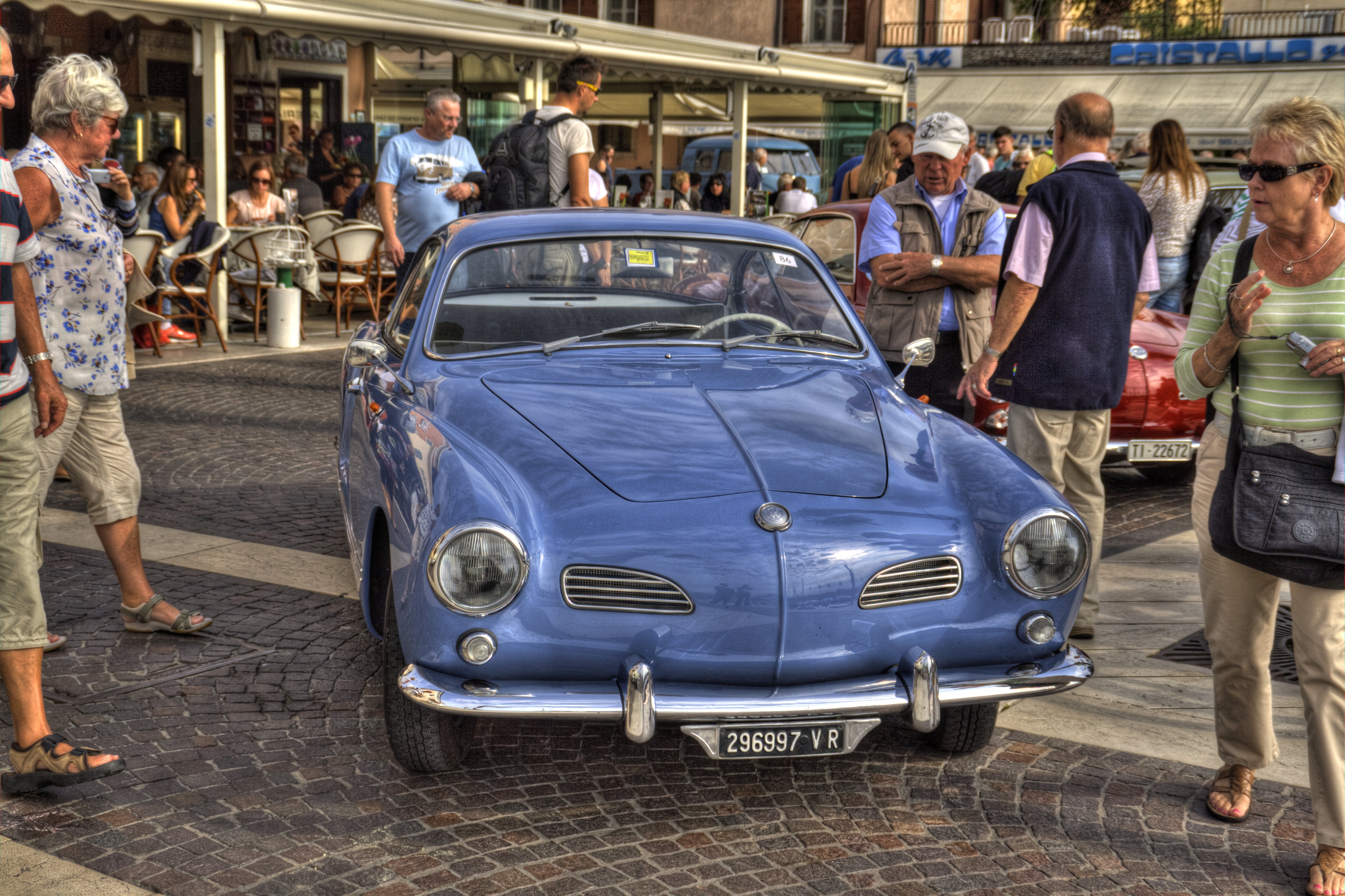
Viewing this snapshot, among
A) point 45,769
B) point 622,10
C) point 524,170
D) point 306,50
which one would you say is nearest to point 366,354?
point 45,769

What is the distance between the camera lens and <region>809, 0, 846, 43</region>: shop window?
36.5 m

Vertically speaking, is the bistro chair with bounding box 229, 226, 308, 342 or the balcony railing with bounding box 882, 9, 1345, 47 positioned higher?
the balcony railing with bounding box 882, 9, 1345, 47

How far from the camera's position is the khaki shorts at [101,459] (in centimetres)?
484

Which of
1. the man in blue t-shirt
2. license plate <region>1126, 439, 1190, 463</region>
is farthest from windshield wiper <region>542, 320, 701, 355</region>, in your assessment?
the man in blue t-shirt

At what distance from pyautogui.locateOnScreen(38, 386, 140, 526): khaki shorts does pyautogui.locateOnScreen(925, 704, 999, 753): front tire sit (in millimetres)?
2892

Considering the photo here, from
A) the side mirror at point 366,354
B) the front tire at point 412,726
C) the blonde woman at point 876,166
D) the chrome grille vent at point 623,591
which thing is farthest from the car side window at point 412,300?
the blonde woman at point 876,166

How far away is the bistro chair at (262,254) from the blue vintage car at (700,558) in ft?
26.7

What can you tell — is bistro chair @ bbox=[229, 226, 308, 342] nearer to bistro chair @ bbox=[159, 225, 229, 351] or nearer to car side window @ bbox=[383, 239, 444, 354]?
bistro chair @ bbox=[159, 225, 229, 351]

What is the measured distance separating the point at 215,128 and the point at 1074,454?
897 cm

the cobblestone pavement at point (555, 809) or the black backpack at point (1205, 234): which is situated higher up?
the black backpack at point (1205, 234)

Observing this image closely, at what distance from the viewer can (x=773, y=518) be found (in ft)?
11.8

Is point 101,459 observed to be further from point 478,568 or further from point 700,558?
point 700,558

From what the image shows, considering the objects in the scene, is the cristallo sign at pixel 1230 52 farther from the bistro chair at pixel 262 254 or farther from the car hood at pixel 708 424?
the car hood at pixel 708 424

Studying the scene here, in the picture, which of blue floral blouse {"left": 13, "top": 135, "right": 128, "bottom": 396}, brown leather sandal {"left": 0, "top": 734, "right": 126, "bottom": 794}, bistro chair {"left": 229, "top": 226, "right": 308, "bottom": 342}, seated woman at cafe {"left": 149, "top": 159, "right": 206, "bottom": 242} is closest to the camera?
brown leather sandal {"left": 0, "top": 734, "right": 126, "bottom": 794}
